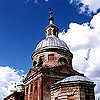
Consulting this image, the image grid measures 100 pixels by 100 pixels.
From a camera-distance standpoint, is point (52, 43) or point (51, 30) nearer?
point (52, 43)

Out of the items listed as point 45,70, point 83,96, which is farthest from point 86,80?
point 45,70

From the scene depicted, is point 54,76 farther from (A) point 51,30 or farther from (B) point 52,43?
(A) point 51,30

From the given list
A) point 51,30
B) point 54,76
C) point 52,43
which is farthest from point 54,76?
point 51,30

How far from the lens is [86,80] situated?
85.3 ft

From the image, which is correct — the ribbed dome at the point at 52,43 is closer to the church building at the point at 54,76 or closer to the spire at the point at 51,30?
the church building at the point at 54,76

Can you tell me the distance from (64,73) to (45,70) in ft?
8.77

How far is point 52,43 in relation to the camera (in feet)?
104

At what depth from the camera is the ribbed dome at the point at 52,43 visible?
1237 inches

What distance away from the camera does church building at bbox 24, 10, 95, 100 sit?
82.7 feet

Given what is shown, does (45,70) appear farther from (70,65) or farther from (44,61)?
(70,65)

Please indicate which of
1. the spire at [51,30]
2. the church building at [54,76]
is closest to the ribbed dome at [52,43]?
the church building at [54,76]

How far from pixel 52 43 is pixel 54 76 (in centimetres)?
540

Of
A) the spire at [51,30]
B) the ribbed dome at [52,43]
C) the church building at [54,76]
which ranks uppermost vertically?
the spire at [51,30]

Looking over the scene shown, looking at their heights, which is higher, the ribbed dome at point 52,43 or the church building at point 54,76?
the ribbed dome at point 52,43
